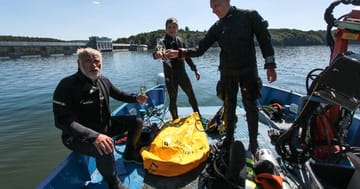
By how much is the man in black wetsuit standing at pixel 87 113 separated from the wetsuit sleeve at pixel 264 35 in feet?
6.00

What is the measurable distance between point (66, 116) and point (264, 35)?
90.0 inches

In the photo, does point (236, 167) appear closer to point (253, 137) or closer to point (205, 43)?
point (253, 137)

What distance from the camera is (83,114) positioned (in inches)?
90.6

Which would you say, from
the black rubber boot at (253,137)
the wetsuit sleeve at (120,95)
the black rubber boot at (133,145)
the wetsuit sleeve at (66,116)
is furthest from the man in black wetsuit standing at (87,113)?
the black rubber boot at (253,137)

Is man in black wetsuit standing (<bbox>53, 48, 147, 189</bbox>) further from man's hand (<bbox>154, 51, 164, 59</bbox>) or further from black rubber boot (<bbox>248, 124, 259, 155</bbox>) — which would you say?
black rubber boot (<bbox>248, 124, 259, 155</bbox>)

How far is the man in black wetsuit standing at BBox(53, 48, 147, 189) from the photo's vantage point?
2.03 m

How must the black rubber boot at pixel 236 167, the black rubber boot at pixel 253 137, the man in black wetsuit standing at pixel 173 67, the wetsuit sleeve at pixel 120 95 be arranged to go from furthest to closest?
the man in black wetsuit standing at pixel 173 67 < the black rubber boot at pixel 253 137 < the wetsuit sleeve at pixel 120 95 < the black rubber boot at pixel 236 167

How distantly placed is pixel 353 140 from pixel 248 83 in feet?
5.95

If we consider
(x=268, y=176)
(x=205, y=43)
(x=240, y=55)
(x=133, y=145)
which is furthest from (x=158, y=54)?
(x=268, y=176)

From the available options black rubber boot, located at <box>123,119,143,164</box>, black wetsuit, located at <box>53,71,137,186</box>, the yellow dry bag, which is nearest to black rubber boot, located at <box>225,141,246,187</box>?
the yellow dry bag

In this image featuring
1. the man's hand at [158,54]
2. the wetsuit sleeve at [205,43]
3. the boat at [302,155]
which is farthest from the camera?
the man's hand at [158,54]

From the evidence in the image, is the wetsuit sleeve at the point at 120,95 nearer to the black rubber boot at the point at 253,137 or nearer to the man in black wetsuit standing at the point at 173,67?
the man in black wetsuit standing at the point at 173,67

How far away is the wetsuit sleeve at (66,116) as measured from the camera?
6.59 feet

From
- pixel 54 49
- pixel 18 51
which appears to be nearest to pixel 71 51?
pixel 54 49
